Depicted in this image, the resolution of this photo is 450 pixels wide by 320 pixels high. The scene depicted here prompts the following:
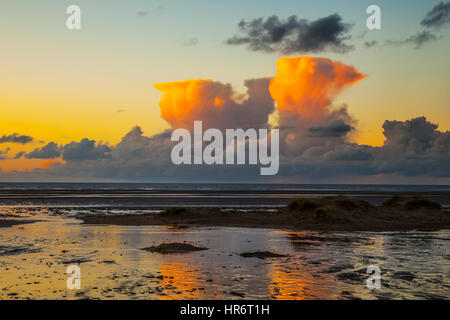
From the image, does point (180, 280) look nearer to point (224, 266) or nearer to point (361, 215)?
point (224, 266)

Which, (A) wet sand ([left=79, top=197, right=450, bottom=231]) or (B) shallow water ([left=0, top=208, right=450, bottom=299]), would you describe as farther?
(A) wet sand ([left=79, top=197, right=450, bottom=231])

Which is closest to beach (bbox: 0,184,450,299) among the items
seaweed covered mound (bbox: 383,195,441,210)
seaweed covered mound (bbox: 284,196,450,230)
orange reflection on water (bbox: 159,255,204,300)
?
orange reflection on water (bbox: 159,255,204,300)

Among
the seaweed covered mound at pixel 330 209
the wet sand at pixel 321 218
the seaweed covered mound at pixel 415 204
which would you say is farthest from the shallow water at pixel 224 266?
the seaweed covered mound at pixel 415 204

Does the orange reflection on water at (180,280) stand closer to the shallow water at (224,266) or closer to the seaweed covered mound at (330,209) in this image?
the shallow water at (224,266)

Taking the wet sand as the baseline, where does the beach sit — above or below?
above

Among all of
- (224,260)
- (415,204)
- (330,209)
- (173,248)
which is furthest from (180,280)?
(415,204)

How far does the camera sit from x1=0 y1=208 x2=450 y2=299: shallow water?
12508mm

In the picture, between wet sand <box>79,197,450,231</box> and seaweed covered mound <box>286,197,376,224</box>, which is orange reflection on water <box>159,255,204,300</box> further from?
seaweed covered mound <box>286,197,376,224</box>

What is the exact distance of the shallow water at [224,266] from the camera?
12508 mm

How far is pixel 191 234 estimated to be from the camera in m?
27.5

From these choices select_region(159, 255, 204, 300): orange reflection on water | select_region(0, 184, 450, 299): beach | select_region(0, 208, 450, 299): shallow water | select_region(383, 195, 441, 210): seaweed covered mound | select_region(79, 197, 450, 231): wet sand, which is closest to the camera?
select_region(159, 255, 204, 300): orange reflection on water

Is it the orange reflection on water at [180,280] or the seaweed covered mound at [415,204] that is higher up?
the orange reflection on water at [180,280]
